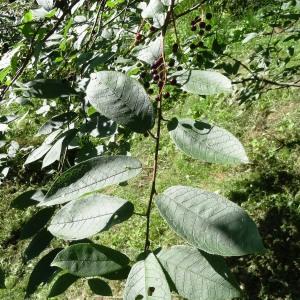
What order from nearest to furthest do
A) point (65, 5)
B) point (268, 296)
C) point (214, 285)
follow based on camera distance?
point (214, 285)
point (65, 5)
point (268, 296)

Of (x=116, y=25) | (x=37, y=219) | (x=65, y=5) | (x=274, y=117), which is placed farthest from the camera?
(x=274, y=117)

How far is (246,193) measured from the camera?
339 cm

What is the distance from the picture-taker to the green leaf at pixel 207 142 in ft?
2.05

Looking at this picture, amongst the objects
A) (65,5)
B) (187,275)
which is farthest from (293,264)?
(187,275)

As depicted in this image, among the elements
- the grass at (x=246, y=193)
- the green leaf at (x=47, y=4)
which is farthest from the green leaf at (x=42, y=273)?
the grass at (x=246, y=193)

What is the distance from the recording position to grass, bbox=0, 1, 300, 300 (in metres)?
2.82

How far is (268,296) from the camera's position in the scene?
266 cm

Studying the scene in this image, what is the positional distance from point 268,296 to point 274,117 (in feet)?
5.63

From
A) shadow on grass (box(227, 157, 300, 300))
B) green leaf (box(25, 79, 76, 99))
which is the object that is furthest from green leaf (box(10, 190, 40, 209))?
shadow on grass (box(227, 157, 300, 300))

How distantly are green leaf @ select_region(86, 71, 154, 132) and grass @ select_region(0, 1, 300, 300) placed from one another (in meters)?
1.78

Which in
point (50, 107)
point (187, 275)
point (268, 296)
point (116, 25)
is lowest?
point (268, 296)

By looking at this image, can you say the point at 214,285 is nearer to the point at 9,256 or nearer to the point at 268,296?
the point at 268,296

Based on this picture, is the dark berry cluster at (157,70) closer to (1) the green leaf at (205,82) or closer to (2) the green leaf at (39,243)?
(1) the green leaf at (205,82)

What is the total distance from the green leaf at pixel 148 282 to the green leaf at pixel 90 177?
12 cm
